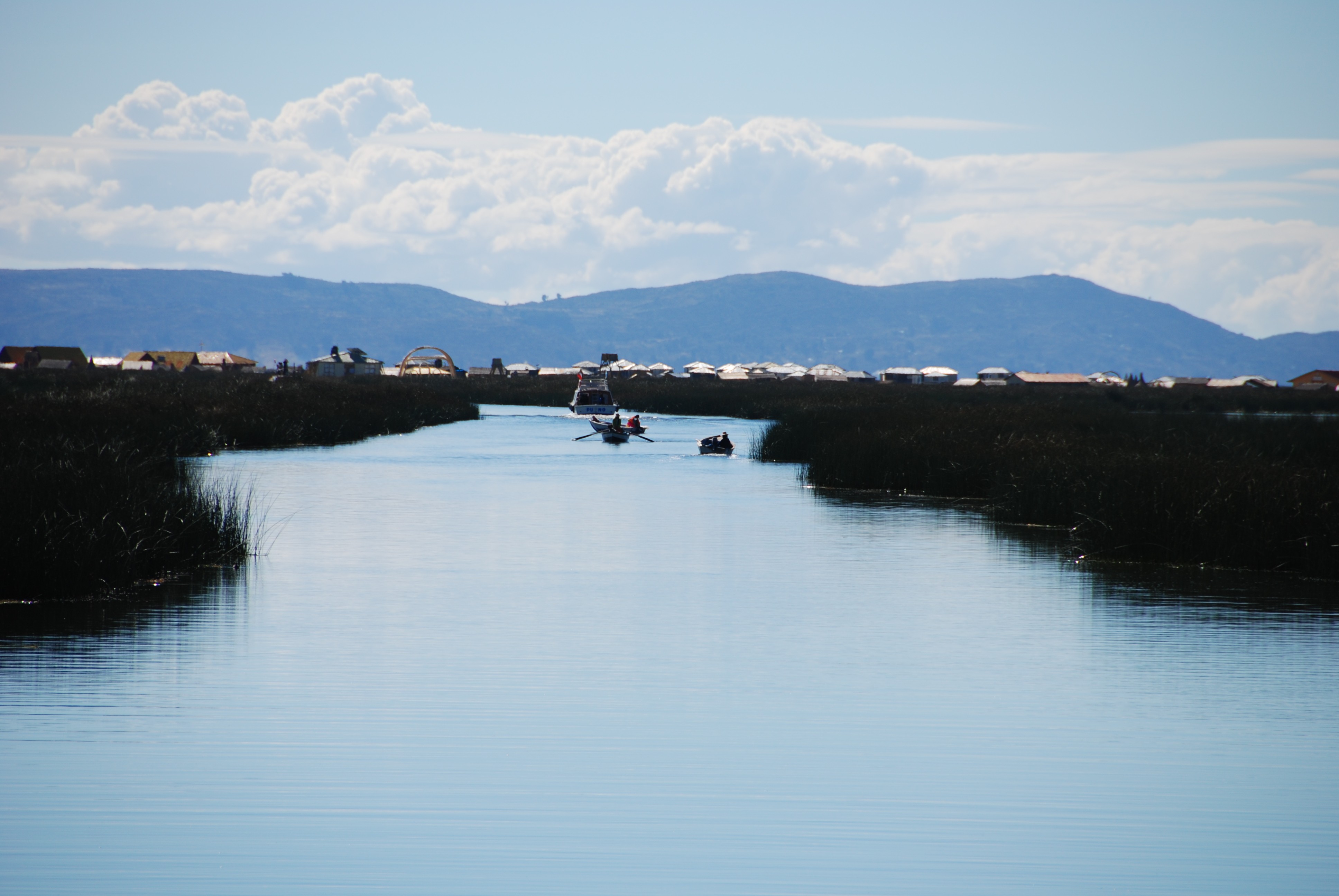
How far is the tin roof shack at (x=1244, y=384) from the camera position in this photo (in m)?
134

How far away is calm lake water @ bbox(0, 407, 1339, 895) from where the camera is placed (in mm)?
7867

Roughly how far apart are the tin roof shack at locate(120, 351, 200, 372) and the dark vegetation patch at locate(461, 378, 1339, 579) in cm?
10350

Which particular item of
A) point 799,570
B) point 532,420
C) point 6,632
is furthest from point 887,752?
point 532,420

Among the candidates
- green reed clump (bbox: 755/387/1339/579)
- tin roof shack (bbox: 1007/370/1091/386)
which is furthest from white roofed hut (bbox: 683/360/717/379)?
green reed clump (bbox: 755/387/1339/579)

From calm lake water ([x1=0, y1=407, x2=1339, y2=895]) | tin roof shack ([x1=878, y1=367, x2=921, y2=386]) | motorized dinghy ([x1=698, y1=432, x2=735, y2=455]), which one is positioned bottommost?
calm lake water ([x1=0, y1=407, x2=1339, y2=895])

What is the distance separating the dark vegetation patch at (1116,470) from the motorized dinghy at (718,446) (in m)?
1.06

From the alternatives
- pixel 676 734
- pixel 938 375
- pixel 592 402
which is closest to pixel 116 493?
pixel 676 734

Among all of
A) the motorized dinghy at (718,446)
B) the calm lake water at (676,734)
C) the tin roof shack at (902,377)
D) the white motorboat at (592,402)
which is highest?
the tin roof shack at (902,377)

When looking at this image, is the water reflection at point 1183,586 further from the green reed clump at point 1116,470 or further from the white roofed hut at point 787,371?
the white roofed hut at point 787,371

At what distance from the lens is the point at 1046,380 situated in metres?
161

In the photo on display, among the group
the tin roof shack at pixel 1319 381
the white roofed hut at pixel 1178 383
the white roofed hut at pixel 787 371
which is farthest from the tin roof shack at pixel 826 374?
the tin roof shack at pixel 1319 381

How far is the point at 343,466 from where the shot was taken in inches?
1527

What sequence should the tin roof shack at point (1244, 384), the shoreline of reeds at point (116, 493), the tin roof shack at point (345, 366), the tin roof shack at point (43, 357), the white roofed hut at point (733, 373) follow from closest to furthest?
the shoreline of reeds at point (116, 493), the tin roof shack at point (43, 357), the tin roof shack at point (1244, 384), the tin roof shack at point (345, 366), the white roofed hut at point (733, 373)

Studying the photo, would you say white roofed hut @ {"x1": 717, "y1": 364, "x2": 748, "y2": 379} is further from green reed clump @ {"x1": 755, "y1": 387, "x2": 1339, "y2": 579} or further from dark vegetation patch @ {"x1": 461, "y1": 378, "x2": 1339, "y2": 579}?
green reed clump @ {"x1": 755, "y1": 387, "x2": 1339, "y2": 579}
